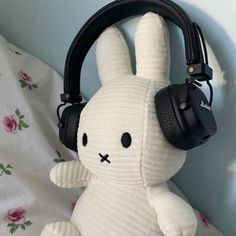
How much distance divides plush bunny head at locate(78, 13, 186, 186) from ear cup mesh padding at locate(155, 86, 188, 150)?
0.04 feet

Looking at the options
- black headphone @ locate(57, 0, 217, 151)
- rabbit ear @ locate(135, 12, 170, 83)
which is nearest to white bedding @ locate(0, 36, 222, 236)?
black headphone @ locate(57, 0, 217, 151)

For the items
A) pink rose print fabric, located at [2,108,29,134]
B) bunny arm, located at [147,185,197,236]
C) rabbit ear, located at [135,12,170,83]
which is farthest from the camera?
pink rose print fabric, located at [2,108,29,134]

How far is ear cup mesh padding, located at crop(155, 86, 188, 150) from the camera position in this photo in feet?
1.84

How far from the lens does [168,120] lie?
567 mm

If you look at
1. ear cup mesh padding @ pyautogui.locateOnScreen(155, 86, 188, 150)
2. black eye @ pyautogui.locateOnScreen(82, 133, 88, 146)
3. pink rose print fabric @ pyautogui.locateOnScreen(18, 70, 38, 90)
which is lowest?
pink rose print fabric @ pyautogui.locateOnScreen(18, 70, 38, 90)

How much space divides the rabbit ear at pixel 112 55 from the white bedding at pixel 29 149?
0.67ft

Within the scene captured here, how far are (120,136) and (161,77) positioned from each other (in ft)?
0.41

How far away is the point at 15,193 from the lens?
75cm

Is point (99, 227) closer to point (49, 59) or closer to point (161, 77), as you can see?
point (161, 77)

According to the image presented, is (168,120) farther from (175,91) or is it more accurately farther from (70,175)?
(70,175)

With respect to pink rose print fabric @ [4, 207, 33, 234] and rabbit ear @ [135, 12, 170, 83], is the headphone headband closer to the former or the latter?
rabbit ear @ [135, 12, 170, 83]

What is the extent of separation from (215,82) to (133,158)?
0.21 metres

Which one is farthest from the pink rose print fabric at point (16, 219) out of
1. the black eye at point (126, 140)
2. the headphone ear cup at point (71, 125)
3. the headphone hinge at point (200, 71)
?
the headphone hinge at point (200, 71)

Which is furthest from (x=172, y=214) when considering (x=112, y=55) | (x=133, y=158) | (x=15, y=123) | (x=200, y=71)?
(x=15, y=123)
